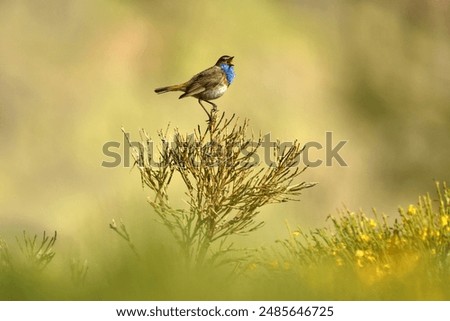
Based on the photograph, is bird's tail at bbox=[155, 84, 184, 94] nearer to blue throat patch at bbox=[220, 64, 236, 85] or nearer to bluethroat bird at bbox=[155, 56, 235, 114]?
bluethroat bird at bbox=[155, 56, 235, 114]

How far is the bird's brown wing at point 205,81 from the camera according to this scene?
807 cm

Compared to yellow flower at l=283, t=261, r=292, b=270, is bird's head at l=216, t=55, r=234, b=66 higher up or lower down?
higher up

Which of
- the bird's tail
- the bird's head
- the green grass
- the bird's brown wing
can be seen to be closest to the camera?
the green grass

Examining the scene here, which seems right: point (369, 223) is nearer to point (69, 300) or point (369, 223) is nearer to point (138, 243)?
point (138, 243)

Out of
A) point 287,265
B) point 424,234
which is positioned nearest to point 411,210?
point 424,234

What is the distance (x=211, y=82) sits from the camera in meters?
8.09

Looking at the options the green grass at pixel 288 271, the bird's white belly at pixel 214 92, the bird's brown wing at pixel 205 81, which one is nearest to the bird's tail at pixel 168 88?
the bird's brown wing at pixel 205 81

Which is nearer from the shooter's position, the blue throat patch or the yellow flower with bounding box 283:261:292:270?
the yellow flower with bounding box 283:261:292:270

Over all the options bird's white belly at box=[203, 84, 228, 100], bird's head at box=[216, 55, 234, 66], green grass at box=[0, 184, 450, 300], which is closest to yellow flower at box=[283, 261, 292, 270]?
green grass at box=[0, 184, 450, 300]

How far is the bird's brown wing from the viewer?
318 inches

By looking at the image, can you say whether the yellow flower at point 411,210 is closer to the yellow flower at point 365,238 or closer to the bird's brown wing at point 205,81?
the yellow flower at point 365,238

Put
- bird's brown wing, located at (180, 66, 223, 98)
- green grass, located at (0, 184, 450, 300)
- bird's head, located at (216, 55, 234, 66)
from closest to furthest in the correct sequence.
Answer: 1. green grass, located at (0, 184, 450, 300)
2. bird's brown wing, located at (180, 66, 223, 98)
3. bird's head, located at (216, 55, 234, 66)

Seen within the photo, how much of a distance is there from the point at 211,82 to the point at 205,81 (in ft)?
0.21

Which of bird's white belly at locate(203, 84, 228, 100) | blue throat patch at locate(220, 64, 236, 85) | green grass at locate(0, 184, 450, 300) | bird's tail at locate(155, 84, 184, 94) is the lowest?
green grass at locate(0, 184, 450, 300)
